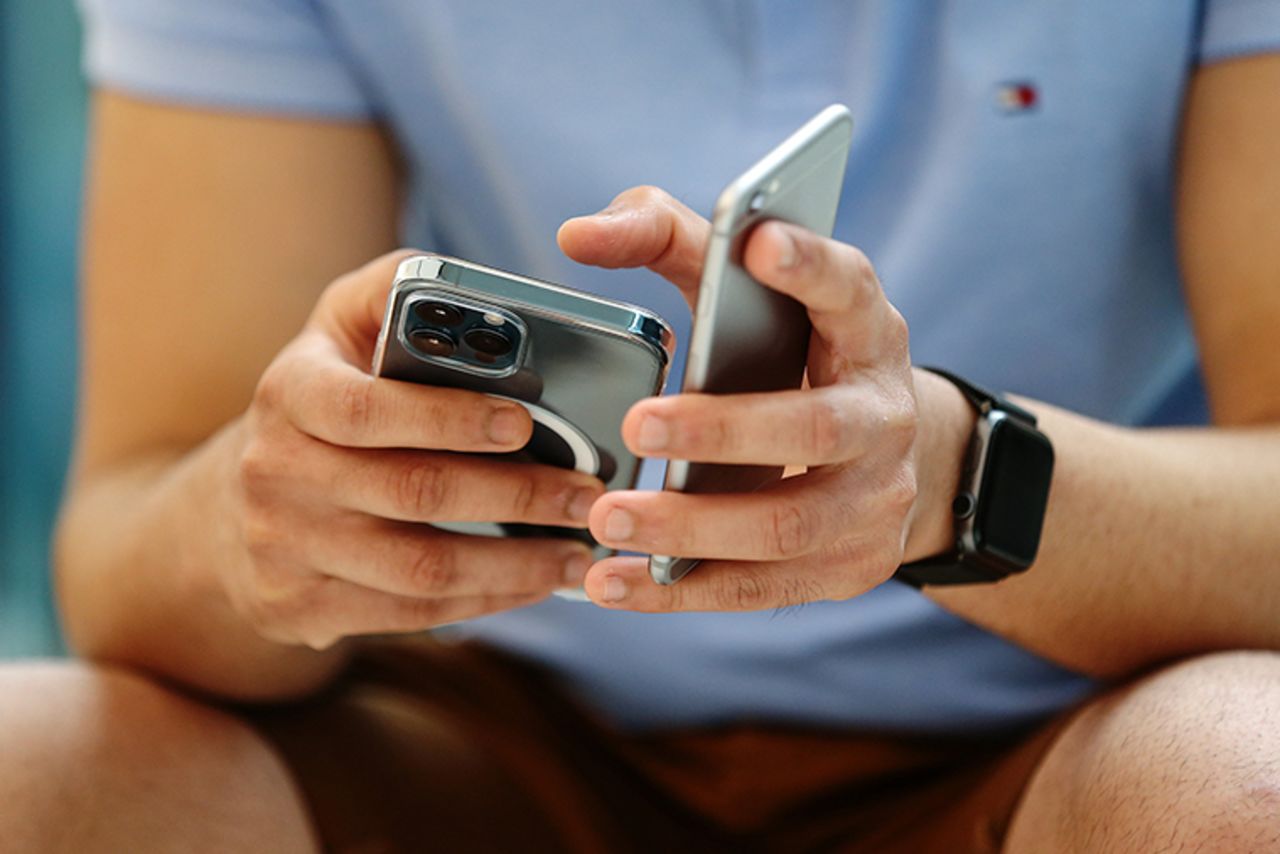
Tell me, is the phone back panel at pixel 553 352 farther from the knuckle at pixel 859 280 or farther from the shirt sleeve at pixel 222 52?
the shirt sleeve at pixel 222 52

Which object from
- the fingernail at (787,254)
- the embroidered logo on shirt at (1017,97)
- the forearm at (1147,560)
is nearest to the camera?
the fingernail at (787,254)

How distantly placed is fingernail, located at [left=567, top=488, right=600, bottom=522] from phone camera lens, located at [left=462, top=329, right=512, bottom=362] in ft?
0.26

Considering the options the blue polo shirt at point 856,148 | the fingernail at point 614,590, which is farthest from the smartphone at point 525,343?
the blue polo shirt at point 856,148

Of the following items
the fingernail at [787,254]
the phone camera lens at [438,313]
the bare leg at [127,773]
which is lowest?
the bare leg at [127,773]

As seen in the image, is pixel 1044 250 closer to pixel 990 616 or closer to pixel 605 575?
pixel 990 616

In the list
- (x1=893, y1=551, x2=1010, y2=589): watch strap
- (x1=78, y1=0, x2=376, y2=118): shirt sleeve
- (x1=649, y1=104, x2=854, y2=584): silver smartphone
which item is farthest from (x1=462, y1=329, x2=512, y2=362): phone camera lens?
(x1=78, y1=0, x2=376, y2=118): shirt sleeve

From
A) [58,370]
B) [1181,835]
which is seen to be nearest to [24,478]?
[58,370]

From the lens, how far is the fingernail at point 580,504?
0.55 metres

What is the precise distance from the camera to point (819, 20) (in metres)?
0.76

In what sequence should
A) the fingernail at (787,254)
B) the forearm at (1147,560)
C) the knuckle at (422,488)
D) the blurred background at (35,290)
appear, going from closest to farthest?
the fingernail at (787,254) → the knuckle at (422,488) → the forearm at (1147,560) → the blurred background at (35,290)

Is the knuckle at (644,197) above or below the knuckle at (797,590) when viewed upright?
above

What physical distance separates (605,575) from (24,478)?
4.14 feet

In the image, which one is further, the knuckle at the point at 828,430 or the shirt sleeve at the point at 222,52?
the shirt sleeve at the point at 222,52

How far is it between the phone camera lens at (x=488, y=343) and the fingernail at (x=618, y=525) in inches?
4.2
